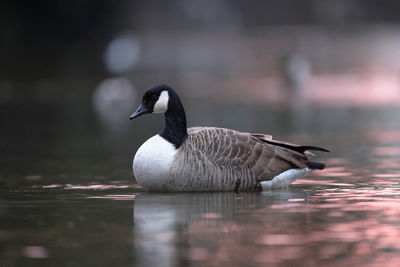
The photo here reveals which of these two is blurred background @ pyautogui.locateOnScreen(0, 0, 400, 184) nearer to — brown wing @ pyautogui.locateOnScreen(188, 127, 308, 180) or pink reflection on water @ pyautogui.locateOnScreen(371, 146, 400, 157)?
pink reflection on water @ pyautogui.locateOnScreen(371, 146, 400, 157)

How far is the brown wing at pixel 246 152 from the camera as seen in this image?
37.8ft

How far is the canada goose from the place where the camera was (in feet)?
36.9

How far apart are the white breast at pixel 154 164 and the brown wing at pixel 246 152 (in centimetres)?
41

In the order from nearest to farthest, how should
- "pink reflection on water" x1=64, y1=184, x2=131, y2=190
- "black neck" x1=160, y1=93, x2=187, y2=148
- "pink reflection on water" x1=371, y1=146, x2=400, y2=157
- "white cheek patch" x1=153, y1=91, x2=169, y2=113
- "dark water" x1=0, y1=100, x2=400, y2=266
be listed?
"dark water" x1=0, y1=100, x2=400, y2=266 → "black neck" x1=160, y1=93, x2=187, y2=148 → "white cheek patch" x1=153, y1=91, x2=169, y2=113 → "pink reflection on water" x1=64, y1=184, x2=131, y2=190 → "pink reflection on water" x1=371, y1=146, x2=400, y2=157

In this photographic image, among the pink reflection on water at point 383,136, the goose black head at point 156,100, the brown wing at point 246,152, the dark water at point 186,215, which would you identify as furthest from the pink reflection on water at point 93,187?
the pink reflection on water at point 383,136

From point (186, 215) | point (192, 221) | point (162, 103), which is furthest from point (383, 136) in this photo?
point (192, 221)

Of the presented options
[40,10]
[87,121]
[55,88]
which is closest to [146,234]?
[87,121]

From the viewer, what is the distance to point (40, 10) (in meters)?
52.0

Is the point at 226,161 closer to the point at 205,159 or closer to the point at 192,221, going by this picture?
the point at 205,159

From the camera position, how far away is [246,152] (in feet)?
38.5

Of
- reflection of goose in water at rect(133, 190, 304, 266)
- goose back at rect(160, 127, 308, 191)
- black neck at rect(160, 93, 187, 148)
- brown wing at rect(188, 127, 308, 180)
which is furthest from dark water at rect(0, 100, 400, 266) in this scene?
black neck at rect(160, 93, 187, 148)

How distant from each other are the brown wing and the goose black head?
484 mm

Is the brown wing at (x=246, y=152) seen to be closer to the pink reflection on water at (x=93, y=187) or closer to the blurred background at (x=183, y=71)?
the pink reflection on water at (x=93, y=187)

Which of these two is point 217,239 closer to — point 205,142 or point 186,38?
point 205,142
